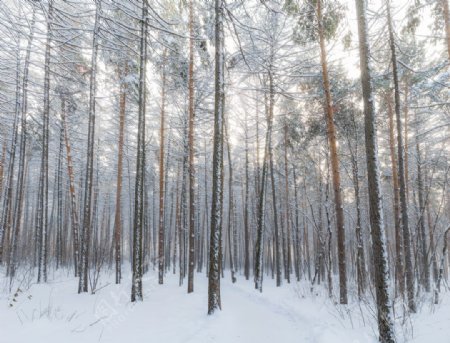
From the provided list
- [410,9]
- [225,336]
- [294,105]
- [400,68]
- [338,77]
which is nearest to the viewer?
[225,336]

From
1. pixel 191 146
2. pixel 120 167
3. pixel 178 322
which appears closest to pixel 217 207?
pixel 178 322

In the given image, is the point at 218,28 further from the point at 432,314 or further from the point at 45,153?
the point at 432,314

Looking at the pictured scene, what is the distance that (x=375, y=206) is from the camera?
5.16 metres

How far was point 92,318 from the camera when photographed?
236 inches

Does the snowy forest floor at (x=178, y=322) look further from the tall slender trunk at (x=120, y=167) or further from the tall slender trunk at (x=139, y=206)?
the tall slender trunk at (x=120, y=167)

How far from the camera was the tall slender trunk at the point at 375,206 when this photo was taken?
483 cm

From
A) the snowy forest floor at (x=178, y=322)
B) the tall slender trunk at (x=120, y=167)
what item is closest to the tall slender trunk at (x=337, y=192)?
the snowy forest floor at (x=178, y=322)

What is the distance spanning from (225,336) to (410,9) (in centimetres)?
1013

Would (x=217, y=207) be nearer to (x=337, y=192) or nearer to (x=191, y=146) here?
(x=191, y=146)

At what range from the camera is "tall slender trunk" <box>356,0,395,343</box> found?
4.83 m

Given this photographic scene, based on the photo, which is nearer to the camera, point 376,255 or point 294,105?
point 376,255

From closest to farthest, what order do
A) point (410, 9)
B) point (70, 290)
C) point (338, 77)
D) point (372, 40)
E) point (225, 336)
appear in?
point (225, 336), point (410, 9), point (372, 40), point (70, 290), point (338, 77)

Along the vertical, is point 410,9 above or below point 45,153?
above

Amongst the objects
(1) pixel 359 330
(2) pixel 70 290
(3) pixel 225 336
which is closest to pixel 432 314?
(1) pixel 359 330
